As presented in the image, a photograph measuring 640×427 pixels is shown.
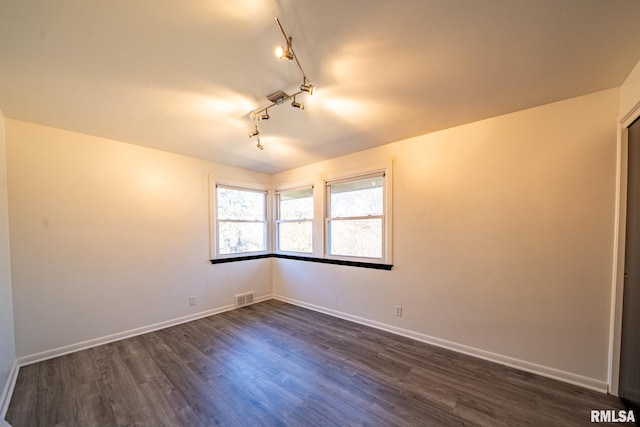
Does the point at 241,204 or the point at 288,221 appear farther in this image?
the point at 288,221

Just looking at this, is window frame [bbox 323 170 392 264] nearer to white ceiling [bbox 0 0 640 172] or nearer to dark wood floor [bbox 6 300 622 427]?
white ceiling [bbox 0 0 640 172]

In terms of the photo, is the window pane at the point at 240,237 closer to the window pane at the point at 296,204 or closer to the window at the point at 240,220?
the window at the point at 240,220

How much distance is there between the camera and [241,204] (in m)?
4.33

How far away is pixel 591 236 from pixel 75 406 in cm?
446

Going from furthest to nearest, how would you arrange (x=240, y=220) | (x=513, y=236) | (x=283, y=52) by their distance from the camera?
(x=240, y=220) < (x=513, y=236) < (x=283, y=52)

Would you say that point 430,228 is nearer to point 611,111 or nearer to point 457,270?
point 457,270

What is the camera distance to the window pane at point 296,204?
4.23 m

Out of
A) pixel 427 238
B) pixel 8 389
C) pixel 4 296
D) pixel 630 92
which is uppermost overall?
pixel 630 92

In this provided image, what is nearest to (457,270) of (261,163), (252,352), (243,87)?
(252,352)

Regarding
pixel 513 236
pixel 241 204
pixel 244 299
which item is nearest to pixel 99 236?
pixel 241 204

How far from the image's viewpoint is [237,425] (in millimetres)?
1639

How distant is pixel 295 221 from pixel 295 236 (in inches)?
11.4

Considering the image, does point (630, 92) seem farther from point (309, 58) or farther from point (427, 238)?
point (309, 58)

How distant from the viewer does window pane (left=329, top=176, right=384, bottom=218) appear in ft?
11.0
